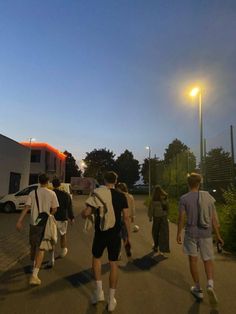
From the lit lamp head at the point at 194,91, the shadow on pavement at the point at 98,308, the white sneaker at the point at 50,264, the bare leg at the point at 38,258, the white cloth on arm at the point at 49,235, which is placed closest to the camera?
the shadow on pavement at the point at 98,308

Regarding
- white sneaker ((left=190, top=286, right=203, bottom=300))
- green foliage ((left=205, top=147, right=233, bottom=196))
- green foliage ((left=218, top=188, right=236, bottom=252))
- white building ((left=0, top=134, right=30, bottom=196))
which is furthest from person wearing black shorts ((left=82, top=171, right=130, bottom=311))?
white building ((left=0, top=134, right=30, bottom=196))

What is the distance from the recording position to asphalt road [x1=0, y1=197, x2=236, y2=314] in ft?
18.5

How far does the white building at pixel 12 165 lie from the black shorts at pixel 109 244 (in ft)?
88.7

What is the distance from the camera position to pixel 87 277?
7.52m

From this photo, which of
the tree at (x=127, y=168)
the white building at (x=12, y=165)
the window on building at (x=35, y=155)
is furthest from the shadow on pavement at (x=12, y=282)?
the tree at (x=127, y=168)

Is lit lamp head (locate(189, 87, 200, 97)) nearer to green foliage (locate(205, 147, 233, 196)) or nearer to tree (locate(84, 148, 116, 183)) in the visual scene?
green foliage (locate(205, 147, 233, 196))

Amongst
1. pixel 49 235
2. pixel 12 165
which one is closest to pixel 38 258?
pixel 49 235

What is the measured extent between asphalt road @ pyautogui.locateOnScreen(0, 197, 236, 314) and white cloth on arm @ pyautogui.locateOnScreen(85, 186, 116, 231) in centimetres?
111

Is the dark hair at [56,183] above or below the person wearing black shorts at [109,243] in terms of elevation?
above

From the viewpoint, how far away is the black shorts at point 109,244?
585cm

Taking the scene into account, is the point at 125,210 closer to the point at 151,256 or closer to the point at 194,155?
the point at 151,256

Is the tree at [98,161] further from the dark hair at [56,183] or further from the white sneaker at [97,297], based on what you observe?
the white sneaker at [97,297]

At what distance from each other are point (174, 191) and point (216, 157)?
15.1 m

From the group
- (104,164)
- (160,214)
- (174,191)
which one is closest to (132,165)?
(104,164)
